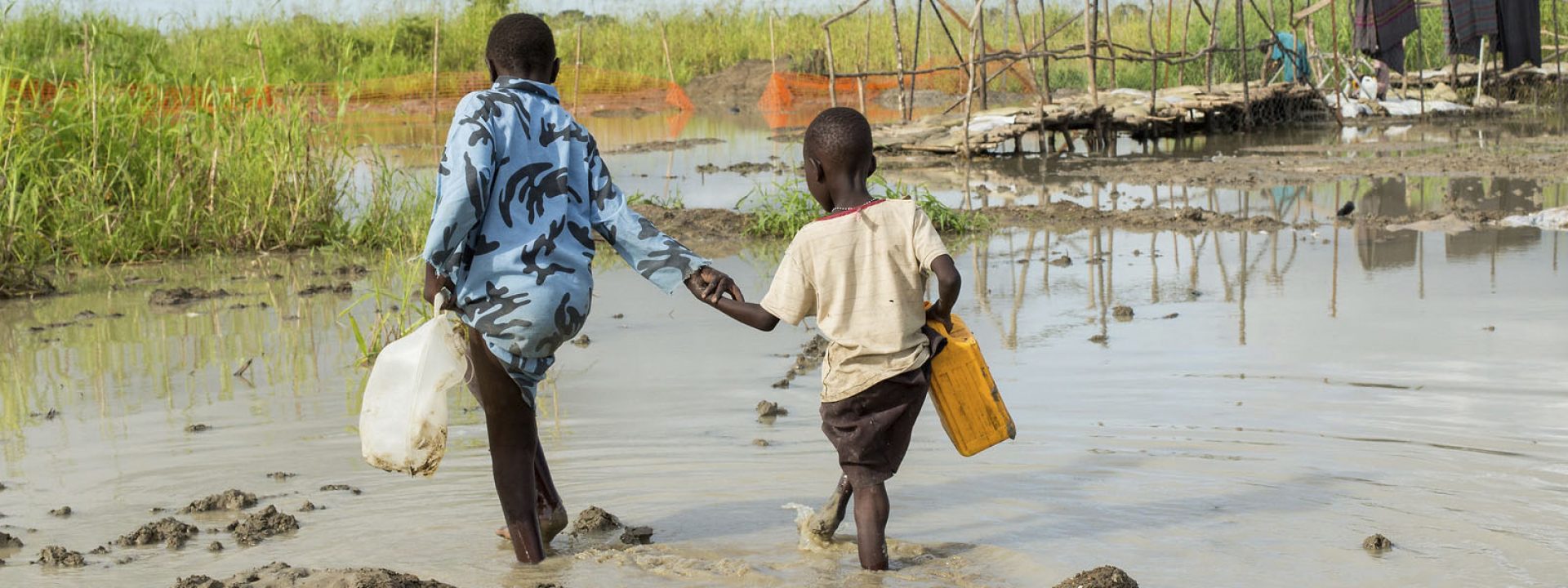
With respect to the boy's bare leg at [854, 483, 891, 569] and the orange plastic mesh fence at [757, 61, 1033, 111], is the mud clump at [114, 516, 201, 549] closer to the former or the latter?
the boy's bare leg at [854, 483, 891, 569]

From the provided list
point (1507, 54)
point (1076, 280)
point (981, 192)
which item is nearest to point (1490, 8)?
point (1507, 54)

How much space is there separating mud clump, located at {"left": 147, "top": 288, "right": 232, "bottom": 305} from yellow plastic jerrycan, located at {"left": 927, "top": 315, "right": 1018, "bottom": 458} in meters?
5.12

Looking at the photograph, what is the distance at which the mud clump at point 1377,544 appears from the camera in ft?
11.5

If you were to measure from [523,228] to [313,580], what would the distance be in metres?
0.89

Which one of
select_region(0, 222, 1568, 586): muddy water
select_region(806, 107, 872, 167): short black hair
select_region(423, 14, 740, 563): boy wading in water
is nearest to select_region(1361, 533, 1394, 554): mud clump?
select_region(0, 222, 1568, 586): muddy water

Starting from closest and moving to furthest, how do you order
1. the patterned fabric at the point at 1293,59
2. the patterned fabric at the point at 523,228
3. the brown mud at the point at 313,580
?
the brown mud at the point at 313,580
the patterned fabric at the point at 523,228
the patterned fabric at the point at 1293,59

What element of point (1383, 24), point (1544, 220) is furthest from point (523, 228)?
point (1383, 24)

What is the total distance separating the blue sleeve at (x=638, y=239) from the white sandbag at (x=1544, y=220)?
703 cm

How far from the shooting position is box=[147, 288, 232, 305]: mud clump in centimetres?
732

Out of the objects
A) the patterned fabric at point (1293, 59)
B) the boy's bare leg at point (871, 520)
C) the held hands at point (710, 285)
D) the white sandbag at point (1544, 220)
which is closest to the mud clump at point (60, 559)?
the held hands at point (710, 285)

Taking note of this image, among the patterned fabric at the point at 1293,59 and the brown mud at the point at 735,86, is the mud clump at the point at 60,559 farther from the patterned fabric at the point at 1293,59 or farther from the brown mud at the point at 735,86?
the brown mud at the point at 735,86

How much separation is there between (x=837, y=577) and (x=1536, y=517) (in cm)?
177

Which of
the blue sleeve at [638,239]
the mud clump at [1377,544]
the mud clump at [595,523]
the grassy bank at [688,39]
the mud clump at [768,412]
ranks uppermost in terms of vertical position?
the grassy bank at [688,39]

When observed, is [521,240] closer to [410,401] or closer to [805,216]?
[410,401]
